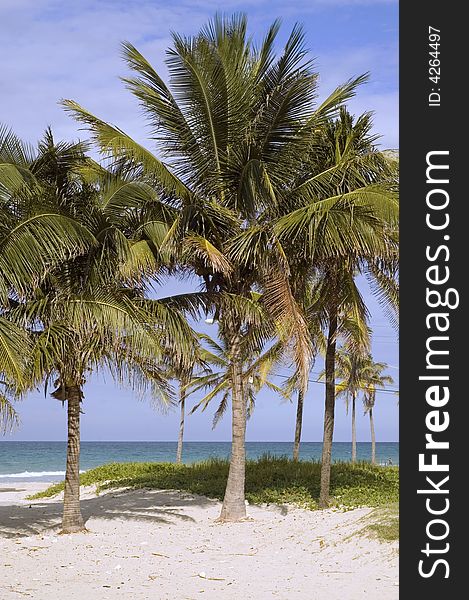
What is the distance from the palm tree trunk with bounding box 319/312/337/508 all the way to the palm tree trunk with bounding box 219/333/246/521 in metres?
1.96

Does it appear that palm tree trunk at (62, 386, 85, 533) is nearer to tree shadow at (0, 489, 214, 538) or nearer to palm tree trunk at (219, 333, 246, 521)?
tree shadow at (0, 489, 214, 538)

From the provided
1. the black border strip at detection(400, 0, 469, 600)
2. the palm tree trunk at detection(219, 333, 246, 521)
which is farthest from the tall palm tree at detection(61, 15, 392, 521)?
the black border strip at detection(400, 0, 469, 600)

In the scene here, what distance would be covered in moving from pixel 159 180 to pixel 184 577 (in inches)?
308

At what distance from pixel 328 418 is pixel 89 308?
6822 millimetres

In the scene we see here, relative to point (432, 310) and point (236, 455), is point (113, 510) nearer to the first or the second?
point (236, 455)

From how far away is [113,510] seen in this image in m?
17.2

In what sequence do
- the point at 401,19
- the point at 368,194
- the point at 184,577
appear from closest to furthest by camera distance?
the point at 401,19, the point at 184,577, the point at 368,194

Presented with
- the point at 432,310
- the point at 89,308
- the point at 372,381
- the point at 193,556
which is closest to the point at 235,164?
the point at 89,308

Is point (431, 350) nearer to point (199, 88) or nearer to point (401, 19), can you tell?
point (401, 19)

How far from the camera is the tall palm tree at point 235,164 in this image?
1540 cm

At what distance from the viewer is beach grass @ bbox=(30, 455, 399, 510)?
17875 millimetres

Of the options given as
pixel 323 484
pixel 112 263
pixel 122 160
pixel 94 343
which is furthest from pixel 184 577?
pixel 122 160

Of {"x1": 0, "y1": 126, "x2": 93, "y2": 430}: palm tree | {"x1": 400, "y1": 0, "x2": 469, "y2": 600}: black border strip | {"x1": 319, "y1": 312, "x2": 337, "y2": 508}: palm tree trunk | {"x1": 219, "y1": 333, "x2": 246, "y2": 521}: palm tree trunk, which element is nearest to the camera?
{"x1": 400, "y1": 0, "x2": 469, "y2": 600}: black border strip

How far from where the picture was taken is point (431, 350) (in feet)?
21.4
